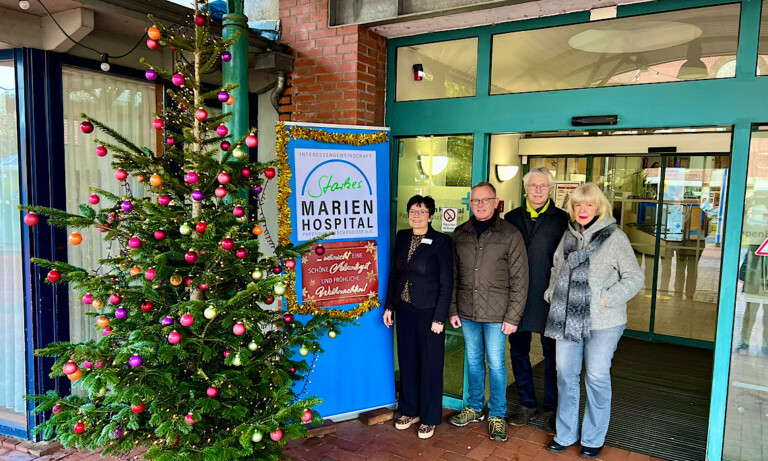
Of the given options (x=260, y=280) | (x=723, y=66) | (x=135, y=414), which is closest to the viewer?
(x=135, y=414)

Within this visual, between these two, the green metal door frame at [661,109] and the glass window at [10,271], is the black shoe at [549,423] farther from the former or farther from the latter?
the glass window at [10,271]

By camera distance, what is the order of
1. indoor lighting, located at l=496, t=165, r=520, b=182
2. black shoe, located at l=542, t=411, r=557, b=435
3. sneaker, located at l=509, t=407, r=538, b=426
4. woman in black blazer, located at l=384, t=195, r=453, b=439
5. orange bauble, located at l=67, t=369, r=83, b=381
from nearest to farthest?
1. orange bauble, located at l=67, t=369, r=83, b=381
2. woman in black blazer, located at l=384, t=195, r=453, b=439
3. black shoe, located at l=542, t=411, r=557, b=435
4. sneaker, located at l=509, t=407, r=538, b=426
5. indoor lighting, located at l=496, t=165, r=520, b=182

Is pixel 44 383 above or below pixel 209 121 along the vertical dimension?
below

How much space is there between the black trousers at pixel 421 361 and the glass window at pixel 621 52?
1.80m

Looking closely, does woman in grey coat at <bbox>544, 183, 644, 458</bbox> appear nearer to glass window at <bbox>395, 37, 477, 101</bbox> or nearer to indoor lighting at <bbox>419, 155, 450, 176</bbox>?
indoor lighting at <bbox>419, 155, 450, 176</bbox>

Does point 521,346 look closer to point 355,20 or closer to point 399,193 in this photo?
point 399,193

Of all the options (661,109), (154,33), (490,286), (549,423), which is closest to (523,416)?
(549,423)

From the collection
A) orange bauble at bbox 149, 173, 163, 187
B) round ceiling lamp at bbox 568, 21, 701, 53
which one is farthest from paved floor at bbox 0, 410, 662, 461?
round ceiling lamp at bbox 568, 21, 701, 53

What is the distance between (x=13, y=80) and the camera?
3385 mm

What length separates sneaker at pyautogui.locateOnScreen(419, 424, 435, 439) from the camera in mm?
3670

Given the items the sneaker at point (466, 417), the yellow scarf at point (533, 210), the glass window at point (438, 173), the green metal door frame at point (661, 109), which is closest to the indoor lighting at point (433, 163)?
the glass window at point (438, 173)

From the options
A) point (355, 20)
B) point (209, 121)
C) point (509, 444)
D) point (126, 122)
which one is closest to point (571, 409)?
point (509, 444)

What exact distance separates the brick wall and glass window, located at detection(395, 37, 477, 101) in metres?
0.18

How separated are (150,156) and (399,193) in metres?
2.28
